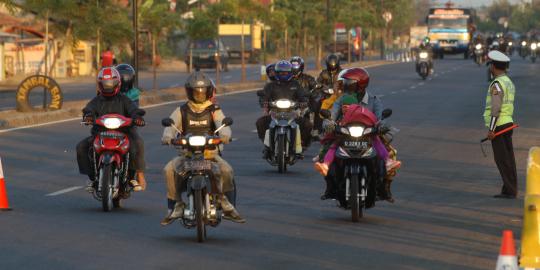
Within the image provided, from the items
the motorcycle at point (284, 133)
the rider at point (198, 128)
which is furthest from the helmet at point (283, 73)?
the rider at point (198, 128)

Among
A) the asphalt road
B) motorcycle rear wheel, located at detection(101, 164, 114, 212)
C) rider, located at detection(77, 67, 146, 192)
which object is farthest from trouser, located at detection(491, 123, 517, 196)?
motorcycle rear wheel, located at detection(101, 164, 114, 212)

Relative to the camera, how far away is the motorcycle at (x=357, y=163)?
13.6 metres

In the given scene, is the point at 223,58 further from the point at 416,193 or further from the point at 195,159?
the point at 195,159

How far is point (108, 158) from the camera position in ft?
47.3

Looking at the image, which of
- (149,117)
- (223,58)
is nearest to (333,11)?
(223,58)

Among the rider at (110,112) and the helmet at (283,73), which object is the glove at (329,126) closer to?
the rider at (110,112)

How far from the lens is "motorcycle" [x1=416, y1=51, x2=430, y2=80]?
192 ft

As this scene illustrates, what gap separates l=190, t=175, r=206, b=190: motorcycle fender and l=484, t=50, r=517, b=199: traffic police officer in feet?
16.8

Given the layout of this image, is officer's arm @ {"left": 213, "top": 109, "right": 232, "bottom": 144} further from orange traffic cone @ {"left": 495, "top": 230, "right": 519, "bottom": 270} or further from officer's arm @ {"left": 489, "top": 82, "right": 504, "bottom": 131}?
orange traffic cone @ {"left": 495, "top": 230, "right": 519, "bottom": 270}

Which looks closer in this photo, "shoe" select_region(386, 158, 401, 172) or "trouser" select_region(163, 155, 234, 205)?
"trouser" select_region(163, 155, 234, 205)

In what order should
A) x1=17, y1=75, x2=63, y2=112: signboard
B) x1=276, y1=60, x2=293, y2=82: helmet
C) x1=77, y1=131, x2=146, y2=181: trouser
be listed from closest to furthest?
x1=77, y1=131, x2=146, y2=181: trouser < x1=276, y1=60, x2=293, y2=82: helmet < x1=17, y1=75, x2=63, y2=112: signboard

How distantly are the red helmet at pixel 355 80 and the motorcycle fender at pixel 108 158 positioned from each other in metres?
2.47

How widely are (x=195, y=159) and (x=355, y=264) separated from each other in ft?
6.30

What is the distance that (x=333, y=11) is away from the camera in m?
85.2
